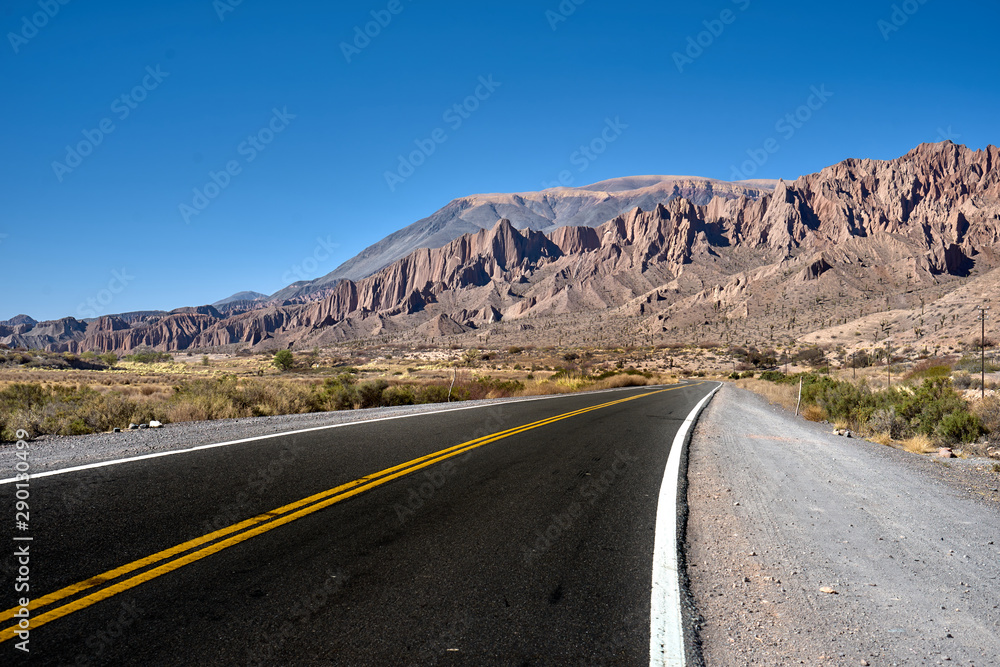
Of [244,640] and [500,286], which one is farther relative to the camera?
[500,286]

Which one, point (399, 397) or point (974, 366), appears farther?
point (974, 366)

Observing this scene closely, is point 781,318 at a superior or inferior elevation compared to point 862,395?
superior

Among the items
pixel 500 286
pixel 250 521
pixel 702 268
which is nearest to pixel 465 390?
pixel 250 521

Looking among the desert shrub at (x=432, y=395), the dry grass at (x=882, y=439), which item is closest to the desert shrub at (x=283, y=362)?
the desert shrub at (x=432, y=395)

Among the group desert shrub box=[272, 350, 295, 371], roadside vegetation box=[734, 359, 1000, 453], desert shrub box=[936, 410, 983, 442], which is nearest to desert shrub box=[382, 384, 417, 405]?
roadside vegetation box=[734, 359, 1000, 453]

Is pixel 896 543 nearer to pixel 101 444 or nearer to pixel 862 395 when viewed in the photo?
pixel 101 444

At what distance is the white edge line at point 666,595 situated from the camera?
9.29 feet

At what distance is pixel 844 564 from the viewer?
4191 millimetres

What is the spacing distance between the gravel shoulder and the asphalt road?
1.96 feet

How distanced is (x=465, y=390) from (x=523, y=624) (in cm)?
2052

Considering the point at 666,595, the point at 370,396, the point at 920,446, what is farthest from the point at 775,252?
the point at 666,595

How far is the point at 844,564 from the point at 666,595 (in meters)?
1.78

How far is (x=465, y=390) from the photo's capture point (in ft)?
77.0

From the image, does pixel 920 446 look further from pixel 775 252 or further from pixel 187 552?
pixel 775 252
